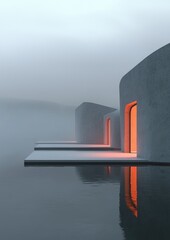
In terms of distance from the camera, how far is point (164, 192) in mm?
6977

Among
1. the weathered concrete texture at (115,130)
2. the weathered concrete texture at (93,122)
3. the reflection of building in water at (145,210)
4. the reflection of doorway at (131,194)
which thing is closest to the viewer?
the reflection of building in water at (145,210)

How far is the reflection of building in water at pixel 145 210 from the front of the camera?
13.8 ft

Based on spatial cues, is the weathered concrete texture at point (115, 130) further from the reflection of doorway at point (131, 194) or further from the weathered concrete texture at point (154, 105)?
the reflection of doorway at point (131, 194)

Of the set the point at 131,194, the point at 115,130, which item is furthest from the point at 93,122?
the point at 131,194

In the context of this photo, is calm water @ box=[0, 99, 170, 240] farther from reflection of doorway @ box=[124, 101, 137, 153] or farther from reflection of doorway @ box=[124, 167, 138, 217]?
reflection of doorway @ box=[124, 101, 137, 153]

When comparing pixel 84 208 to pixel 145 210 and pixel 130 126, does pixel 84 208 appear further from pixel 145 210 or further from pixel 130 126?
pixel 130 126

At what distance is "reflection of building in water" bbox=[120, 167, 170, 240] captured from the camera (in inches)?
165

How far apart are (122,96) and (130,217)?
1587 cm

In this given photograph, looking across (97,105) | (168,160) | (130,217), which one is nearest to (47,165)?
(168,160)

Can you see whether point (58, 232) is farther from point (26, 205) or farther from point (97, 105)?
point (97, 105)

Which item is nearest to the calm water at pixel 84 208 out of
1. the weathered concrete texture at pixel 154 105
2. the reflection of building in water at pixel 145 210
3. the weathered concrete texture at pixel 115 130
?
the reflection of building in water at pixel 145 210

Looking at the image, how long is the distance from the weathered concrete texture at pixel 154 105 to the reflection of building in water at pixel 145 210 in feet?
18.2

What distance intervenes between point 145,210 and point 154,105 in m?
9.30

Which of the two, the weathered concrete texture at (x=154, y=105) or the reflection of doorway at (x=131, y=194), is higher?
the weathered concrete texture at (x=154, y=105)
